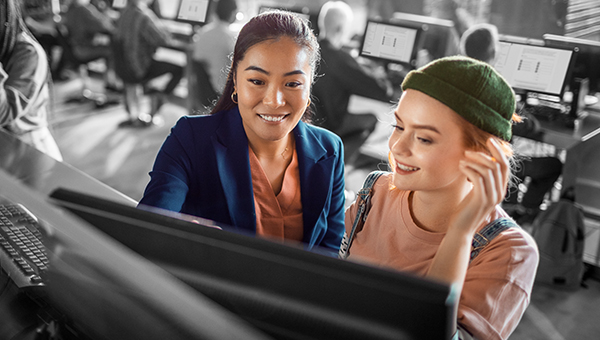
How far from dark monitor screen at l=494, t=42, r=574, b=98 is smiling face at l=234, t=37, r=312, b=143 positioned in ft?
8.41

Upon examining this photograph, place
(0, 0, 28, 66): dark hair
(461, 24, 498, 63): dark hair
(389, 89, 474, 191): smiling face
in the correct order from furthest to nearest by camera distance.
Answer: (461, 24, 498, 63): dark hair
(0, 0, 28, 66): dark hair
(389, 89, 474, 191): smiling face

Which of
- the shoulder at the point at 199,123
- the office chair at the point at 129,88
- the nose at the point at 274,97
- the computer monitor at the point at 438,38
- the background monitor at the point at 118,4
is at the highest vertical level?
the computer monitor at the point at 438,38

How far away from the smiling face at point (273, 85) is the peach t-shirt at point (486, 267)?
308mm

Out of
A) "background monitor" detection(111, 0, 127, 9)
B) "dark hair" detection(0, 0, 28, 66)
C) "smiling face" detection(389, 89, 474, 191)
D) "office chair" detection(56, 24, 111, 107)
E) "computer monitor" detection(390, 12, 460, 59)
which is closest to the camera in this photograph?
"smiling face" detection(389, 89, 474, 191)

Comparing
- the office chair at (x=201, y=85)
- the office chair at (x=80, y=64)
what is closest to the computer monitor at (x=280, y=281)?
the office chair at (x=201, y=85)

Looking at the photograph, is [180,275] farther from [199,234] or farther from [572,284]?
[572,284]

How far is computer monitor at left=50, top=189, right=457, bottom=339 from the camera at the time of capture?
0.45 m

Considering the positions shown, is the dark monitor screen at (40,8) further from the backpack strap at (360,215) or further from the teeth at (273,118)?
the backpack strap at (360,215)

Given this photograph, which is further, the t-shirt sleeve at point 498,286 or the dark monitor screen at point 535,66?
the dark monitor screen at point 535,66

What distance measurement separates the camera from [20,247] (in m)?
0.98

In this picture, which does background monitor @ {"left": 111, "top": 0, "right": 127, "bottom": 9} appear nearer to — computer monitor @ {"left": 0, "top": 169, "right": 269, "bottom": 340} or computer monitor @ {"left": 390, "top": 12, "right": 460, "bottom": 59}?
computer monitor @ {"left": 390, "top": 12, "right": 460, "bottom": 59}

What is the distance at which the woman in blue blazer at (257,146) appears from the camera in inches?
40.1

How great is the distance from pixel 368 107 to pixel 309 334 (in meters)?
5.62

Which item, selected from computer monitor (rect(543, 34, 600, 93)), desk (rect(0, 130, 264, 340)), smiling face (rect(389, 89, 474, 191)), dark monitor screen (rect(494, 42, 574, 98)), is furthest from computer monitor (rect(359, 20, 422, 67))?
desk (rect(0, 130, 264, 340))
